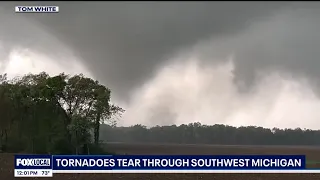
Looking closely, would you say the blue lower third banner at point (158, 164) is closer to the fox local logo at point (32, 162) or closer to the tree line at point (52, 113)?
the fox local logo at point (32, 162)

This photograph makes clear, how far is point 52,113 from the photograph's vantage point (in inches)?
1896

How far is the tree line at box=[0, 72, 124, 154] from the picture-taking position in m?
45.5

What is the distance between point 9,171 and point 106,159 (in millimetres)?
10466

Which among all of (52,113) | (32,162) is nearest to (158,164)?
(32,162)

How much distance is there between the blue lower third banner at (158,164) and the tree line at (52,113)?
15264mm

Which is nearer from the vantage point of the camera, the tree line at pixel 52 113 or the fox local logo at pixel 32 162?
the fox local logo at pixel 32 162

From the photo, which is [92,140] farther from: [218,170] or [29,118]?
[218,170]

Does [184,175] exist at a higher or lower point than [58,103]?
lower

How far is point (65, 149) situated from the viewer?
45.1 metres

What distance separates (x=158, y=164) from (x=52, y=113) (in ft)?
75.9

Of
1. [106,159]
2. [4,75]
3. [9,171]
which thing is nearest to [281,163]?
[106,159]

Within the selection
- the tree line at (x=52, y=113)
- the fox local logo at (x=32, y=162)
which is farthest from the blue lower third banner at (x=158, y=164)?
the tree line at (x=52, y=113)

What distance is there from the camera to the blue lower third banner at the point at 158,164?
2870 cm

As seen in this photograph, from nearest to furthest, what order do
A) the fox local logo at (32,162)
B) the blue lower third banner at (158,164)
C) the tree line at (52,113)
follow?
the blue lower third banner at (158,164), the fox local logo at (32,162), the tree line at (52,113)
